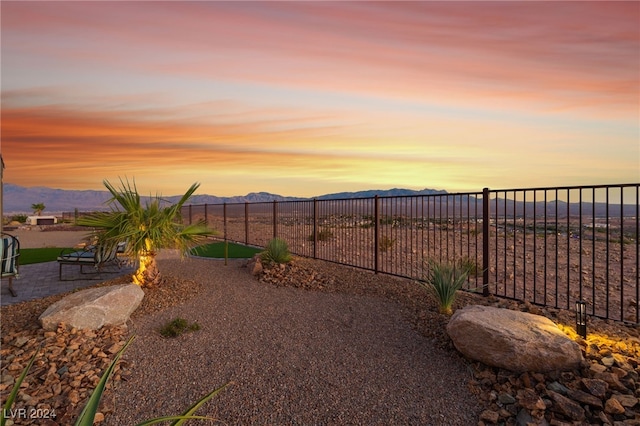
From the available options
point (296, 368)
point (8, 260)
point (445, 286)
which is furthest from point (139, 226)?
point (445, 286)

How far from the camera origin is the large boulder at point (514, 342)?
12.9 feet

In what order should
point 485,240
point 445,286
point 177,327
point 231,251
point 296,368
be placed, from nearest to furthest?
point 296,368, point 177,327, point 445,286, point 485,240, point 231,251

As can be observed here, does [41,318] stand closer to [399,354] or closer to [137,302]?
[137,302]

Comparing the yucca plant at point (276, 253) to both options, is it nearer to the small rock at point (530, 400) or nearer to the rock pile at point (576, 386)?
the rock pile at point (576, 386)

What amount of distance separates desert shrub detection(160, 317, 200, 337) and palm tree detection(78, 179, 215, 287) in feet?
6.01

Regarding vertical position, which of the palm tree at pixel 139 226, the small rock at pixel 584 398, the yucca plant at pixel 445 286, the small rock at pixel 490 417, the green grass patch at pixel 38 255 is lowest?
the small rock at pixel 490 417

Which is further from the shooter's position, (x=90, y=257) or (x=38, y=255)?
(x=38, y=255)

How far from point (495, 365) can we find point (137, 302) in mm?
4782

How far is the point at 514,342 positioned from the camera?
4.01 m

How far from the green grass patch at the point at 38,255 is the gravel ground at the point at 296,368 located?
24.1ft

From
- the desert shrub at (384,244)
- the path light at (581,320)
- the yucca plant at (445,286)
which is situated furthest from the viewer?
the desert shrub at (384,244)

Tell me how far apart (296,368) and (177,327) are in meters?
1.93

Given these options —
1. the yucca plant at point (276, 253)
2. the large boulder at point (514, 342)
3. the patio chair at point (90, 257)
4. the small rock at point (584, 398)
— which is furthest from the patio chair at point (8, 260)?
the small rock at point (584, 398)

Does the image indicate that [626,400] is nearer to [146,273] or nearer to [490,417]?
[490,417]
